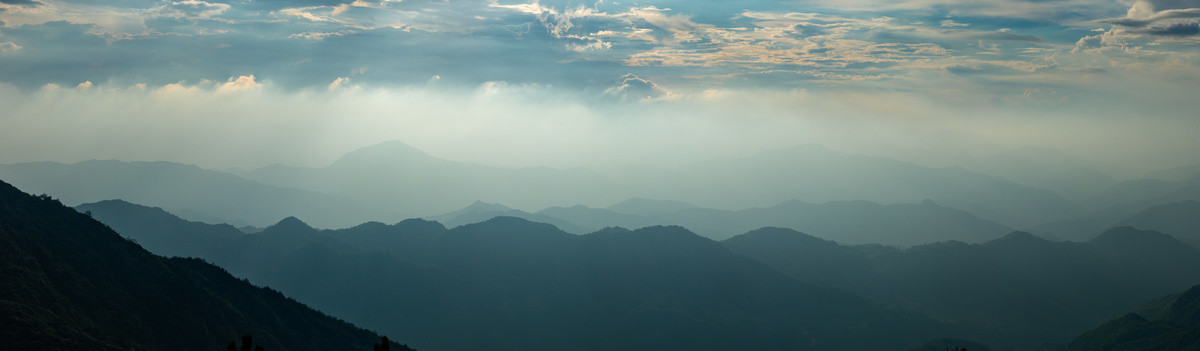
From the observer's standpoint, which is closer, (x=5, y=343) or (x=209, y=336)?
(x=5, y=343)

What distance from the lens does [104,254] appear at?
125 meters

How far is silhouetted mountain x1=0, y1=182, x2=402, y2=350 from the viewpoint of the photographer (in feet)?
315

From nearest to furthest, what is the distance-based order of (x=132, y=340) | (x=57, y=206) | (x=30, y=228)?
1. (x=132, y=340)
2. (x=30, y=228)
3. (x=57, y=206)

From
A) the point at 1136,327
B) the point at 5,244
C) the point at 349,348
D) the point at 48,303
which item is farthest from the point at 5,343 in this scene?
the point at 1136,327

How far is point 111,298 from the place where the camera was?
113m

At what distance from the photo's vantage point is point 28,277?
10250cm

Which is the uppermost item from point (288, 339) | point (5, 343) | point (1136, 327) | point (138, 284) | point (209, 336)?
point (5, 343)

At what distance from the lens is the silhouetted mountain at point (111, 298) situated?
9606cm

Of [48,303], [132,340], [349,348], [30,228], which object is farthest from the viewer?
[349,348]

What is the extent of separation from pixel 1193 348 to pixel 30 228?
10382 inches

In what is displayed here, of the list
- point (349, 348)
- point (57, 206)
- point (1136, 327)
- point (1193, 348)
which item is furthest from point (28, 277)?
point (1136, 327)

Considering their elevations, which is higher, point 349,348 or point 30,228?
point 30,228

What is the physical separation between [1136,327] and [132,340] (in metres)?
253

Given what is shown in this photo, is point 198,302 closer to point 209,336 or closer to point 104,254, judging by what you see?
point 209,336
